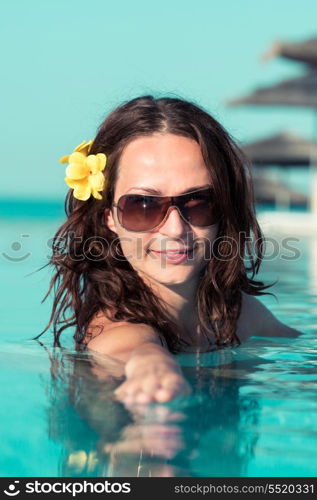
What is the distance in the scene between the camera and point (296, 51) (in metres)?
14.3

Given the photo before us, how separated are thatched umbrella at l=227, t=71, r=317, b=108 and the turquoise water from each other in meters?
13.2

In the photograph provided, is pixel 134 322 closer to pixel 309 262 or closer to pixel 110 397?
pixel 110 397

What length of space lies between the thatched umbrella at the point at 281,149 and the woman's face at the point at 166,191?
17439 mm

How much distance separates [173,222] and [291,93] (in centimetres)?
1381

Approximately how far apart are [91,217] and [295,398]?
1.11 m

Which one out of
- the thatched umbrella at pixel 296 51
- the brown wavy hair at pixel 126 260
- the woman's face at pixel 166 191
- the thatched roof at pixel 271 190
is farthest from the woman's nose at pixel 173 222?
the thatched roof at pixel 271 190

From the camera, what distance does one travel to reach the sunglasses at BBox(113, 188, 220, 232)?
2525mm

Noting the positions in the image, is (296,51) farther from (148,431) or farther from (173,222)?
(148,431)

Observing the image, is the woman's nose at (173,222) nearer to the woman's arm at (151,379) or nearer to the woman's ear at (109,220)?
the woman's ear at (109,220)

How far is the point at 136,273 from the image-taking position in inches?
110

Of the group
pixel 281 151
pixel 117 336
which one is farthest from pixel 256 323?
pixel 281 151

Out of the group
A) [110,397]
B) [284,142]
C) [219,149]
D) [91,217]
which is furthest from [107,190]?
[284,142]

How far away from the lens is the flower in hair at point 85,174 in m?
2.75
